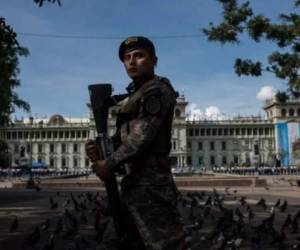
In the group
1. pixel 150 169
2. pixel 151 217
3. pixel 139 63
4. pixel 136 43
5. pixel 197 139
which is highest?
pixel 197 139

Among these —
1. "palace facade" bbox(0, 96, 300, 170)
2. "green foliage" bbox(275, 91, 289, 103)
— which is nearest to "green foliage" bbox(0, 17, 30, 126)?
"green foliage" bbox(275, 91, 289, 103)

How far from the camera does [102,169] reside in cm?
258

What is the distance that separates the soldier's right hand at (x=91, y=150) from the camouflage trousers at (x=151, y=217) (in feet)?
0.85

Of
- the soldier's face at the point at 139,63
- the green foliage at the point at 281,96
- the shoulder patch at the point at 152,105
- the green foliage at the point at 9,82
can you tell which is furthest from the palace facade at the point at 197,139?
the shoulder patch at the point at 152,105

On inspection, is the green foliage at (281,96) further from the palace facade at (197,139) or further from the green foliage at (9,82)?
the palace facade at (197,139)

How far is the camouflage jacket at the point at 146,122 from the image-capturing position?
2.60m

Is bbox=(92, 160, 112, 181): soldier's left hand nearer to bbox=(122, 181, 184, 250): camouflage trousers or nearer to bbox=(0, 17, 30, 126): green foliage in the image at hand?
bbox=(122, 181, 184, 250): camouflage trousers

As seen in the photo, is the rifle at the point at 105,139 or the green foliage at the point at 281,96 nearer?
the rifle at the point at 105,139

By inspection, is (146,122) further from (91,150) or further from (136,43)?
(136,43)

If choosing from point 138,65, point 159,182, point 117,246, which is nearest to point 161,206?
point 159,182

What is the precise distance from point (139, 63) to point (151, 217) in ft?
2.87

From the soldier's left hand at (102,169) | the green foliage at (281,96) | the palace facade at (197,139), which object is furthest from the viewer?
the palace facade at (197,139)

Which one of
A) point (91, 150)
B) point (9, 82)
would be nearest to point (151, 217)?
point (91, 150)

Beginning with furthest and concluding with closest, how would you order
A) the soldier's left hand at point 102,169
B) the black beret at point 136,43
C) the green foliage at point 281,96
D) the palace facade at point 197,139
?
1. the palace facade at point 197,139
2. the green foliage at point 281,96
3. the black beret at point 136,43
4. the soldier's left hand at point 102,169
